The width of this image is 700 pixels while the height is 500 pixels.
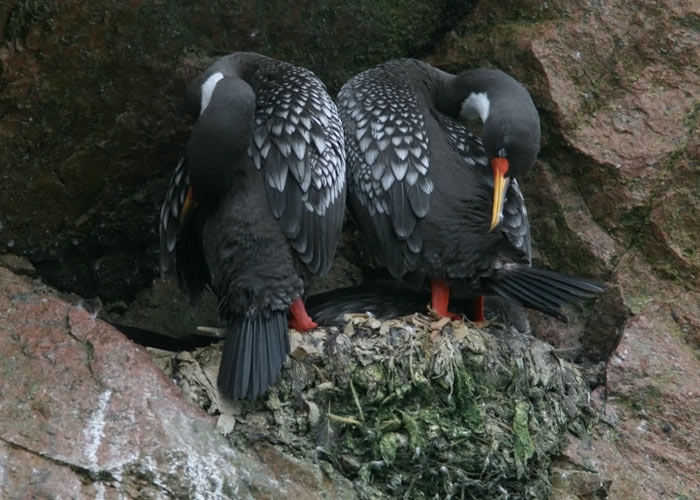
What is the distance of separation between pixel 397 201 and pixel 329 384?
0.89m

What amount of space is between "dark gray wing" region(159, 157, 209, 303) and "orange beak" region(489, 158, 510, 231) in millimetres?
1219

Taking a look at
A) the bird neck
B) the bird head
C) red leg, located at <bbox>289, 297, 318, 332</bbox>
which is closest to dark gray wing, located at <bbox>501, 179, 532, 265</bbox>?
the bird head

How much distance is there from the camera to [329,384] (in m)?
4.40

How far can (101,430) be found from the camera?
388 centimetres

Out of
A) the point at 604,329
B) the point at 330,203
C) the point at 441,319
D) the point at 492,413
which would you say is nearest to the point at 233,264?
the point at 330,203

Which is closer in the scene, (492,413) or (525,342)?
(492,413)

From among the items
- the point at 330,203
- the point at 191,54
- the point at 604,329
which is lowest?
the point at 604,329

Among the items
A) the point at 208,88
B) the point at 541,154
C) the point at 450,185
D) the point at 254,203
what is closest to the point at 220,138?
the point at 254,203

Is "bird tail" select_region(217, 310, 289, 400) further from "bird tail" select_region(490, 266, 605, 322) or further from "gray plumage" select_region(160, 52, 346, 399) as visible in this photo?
"bird tail" select_region(490, 266, 605, 322)

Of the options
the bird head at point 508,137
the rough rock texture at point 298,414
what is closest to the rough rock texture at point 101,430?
the rough rock texture at point 298,414

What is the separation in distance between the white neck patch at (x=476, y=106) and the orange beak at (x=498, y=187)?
26cm

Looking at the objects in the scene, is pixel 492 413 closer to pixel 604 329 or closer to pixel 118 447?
pixel 604 329

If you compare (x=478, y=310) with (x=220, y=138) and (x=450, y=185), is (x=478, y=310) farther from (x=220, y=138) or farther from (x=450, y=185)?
(x=220, y=138)

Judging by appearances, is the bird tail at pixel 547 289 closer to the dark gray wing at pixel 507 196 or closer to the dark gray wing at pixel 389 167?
the dark gray wing at pixel 507 196
